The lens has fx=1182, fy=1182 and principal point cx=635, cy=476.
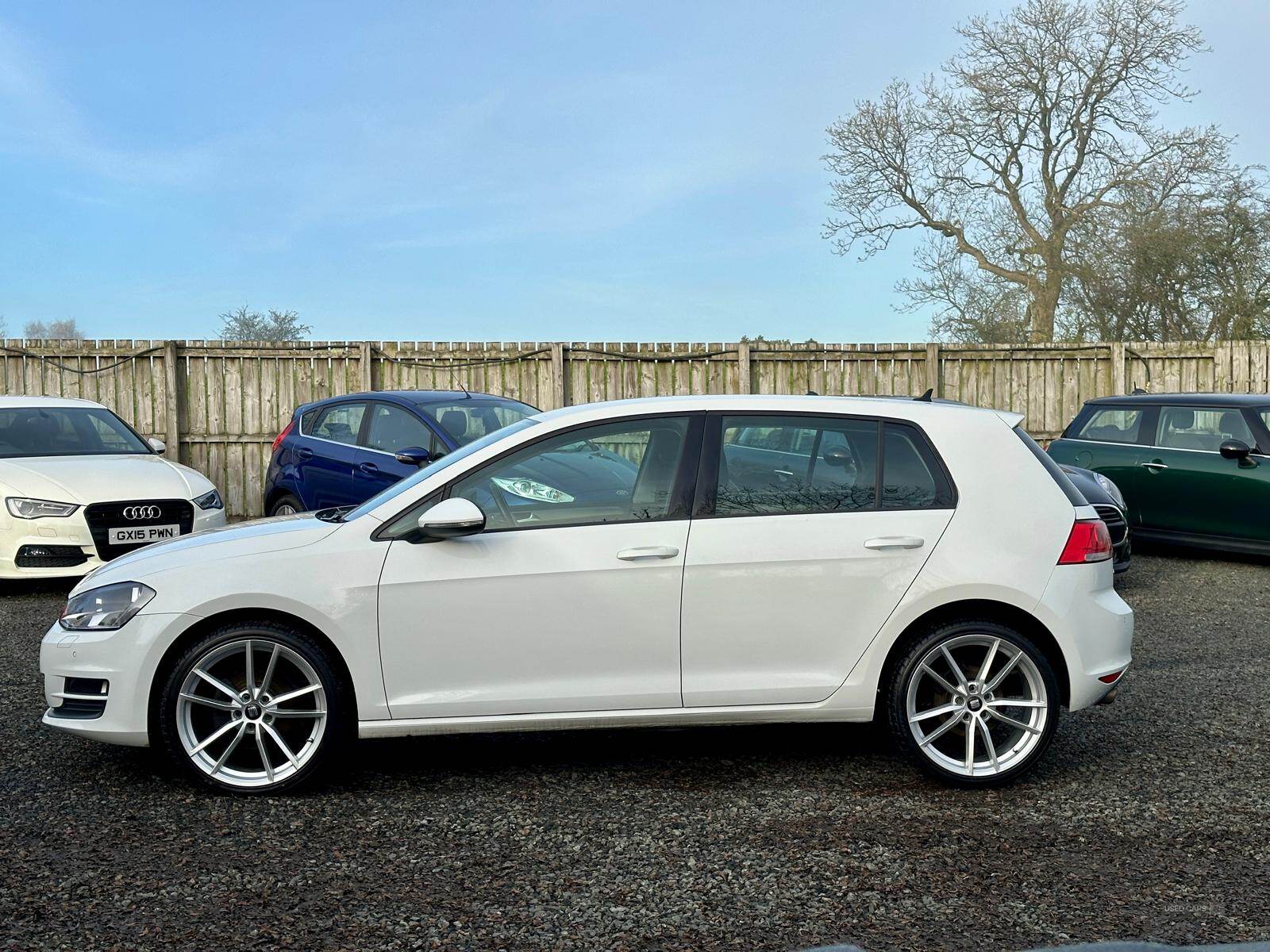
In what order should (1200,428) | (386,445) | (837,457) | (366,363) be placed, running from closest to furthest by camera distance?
(837,457) → (386,445) → (1200,428) → (366,363)

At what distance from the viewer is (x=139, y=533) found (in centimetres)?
951

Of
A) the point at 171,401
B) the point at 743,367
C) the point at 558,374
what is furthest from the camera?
the point at 743,367

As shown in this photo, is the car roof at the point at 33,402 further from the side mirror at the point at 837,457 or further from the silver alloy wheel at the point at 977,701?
the silver alloy wheel at the point at 977,701

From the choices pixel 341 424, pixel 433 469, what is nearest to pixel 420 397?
pixel 341 424

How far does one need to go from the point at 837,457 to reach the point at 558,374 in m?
11.8

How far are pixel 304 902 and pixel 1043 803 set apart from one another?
108 inches

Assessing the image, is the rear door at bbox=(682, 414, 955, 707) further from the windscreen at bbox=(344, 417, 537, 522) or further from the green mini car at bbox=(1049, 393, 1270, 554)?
the green mini car at bbox=(1049, 393, 1270, 554)

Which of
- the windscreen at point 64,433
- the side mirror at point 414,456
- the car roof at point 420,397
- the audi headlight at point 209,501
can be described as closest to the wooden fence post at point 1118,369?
the car roof at point 420,397

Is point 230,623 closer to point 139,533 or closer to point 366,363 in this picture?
point 139,533

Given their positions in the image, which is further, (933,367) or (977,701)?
(933,367)

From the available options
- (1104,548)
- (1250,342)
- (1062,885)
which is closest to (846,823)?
(1062,885)

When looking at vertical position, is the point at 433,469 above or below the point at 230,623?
above

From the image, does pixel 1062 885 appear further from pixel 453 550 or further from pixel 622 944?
pixel 453 550

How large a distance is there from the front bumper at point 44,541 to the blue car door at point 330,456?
2330 millimetres
